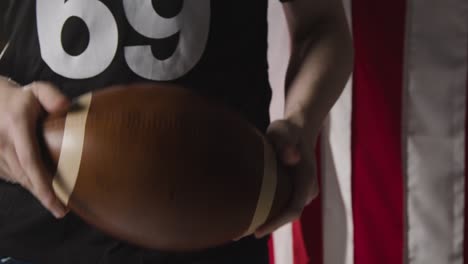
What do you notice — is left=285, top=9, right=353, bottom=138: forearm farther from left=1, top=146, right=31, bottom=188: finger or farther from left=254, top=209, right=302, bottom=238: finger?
left=1, top=146, right=31, bottom=188: finger

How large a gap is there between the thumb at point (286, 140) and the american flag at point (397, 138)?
0.35m

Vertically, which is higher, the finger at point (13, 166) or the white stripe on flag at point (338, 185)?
the finger at point (13, 166)

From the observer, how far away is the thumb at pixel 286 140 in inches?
20.8

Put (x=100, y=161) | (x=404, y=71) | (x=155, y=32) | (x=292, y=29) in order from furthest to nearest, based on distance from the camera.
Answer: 1. (x=404, y=71)
2. (x=292, y=29)
3. (x=155, y=32)
4. (x=100, y=161)

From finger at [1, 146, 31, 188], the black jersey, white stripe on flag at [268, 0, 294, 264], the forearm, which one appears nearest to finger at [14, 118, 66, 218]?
finger at [1, 146, 31, 188]

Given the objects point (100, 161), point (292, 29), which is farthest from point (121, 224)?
point (292, 29)

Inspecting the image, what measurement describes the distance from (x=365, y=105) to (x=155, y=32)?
42 cm

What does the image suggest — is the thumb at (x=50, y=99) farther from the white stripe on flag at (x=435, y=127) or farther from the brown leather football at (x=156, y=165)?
the white stripe on flag at (x=435, y=127)

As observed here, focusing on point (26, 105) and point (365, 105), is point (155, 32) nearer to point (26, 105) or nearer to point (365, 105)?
point (26, 105)

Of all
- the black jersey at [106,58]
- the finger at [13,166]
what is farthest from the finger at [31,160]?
the black jersey at [106,58]

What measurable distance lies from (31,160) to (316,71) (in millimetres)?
320

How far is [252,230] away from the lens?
527 millimetres

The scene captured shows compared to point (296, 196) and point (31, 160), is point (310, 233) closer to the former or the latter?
point (296, 196)

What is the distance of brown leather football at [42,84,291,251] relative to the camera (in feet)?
1.50
